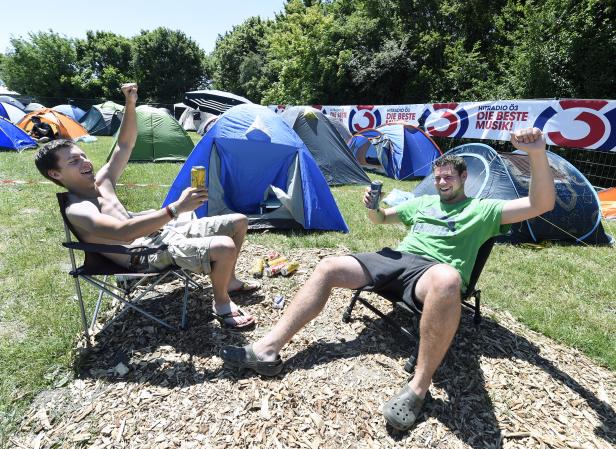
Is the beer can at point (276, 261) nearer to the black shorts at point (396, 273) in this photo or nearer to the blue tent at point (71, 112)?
the black shorts at point (396, 273)

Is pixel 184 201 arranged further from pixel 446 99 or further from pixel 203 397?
pixel 446 99

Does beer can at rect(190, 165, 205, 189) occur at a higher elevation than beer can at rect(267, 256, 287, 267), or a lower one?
higher

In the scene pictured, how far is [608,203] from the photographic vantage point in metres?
6.58

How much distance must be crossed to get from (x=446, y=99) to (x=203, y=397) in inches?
599

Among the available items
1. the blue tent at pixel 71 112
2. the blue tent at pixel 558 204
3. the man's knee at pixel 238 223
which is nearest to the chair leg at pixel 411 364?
the man's knee at pixel 238 223

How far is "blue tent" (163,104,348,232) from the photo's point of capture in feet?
16.5

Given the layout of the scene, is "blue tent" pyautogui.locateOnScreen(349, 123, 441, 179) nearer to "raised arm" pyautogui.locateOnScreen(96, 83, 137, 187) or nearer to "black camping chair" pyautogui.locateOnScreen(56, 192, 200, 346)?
"raised arm" pyautogui.locateOnScreen(96, 83, 137, 187)

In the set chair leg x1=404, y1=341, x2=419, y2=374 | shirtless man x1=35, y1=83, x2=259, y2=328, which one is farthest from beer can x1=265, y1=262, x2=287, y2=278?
chair leg x1=404, y1=341, x2=419, y2=374

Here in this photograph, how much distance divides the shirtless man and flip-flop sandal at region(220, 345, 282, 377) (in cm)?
43

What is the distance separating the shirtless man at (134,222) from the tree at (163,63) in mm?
34651

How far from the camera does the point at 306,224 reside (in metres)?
5.03

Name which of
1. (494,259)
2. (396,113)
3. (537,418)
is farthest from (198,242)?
(396,113)

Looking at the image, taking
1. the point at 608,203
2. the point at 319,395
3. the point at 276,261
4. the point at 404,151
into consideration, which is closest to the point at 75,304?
the point at 276,261

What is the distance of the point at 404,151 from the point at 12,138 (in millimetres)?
11632
